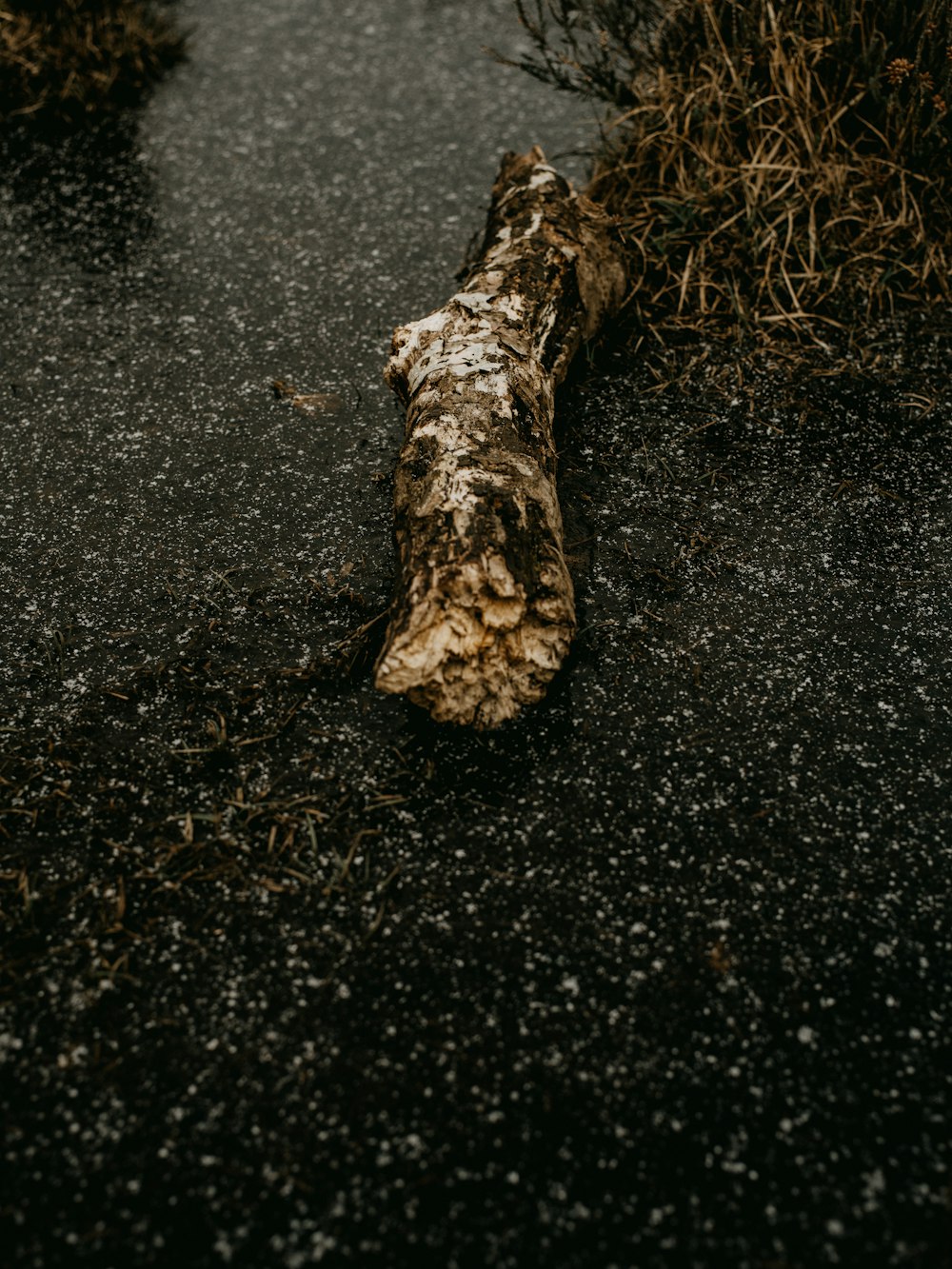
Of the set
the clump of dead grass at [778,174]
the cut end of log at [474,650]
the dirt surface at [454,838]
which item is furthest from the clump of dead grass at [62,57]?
the cut end of log at [474,650]

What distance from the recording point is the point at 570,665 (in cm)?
221

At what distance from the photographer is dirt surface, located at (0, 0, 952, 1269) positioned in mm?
1466

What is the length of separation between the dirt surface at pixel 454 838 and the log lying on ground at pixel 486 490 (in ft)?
0.61

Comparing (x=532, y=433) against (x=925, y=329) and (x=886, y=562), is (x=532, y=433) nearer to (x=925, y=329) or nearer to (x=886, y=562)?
(x=886, y=562)

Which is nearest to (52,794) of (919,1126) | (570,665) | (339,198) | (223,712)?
(223,712)

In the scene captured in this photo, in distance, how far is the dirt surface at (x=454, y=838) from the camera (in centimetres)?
147

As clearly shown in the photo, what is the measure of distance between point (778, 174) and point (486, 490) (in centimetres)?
196

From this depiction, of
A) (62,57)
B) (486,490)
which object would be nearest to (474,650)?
(486,490)

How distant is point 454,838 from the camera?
6.20 ft

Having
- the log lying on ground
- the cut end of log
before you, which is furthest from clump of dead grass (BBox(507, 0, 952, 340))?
the cut end of log

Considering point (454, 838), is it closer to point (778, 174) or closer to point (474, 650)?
point (474, 650)

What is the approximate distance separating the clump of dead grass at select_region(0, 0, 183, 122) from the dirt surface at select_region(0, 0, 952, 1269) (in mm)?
1806

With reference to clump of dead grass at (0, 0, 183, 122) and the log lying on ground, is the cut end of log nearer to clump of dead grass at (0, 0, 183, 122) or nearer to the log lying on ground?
the log lying on ground

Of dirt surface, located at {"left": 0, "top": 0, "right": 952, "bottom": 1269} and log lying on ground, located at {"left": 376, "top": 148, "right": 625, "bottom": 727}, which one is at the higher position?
log lying on ground, located at {"left": 376, "top": 148, "right": 625, "bottom": 727}
